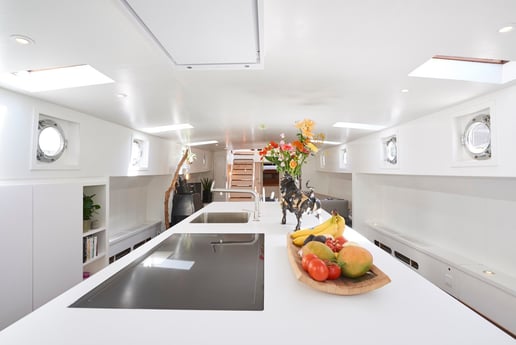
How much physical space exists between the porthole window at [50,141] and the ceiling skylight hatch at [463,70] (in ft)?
10.8

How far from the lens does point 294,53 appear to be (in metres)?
1.47

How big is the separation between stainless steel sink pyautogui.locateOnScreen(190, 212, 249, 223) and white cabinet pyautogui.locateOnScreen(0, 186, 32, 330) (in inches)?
51.3

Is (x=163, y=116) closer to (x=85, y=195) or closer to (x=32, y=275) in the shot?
(x=85, y=195)

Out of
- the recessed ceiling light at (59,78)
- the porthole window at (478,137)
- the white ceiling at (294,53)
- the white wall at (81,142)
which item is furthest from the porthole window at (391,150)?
the white wall at (81,142)

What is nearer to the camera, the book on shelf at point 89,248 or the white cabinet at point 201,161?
the book on shelf at point 89,248

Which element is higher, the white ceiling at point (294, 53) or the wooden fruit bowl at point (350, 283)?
the white ceiling at point (294, 53)

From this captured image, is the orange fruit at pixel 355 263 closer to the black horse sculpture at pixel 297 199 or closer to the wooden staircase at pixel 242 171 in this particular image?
the black horse sculpture at pixel 297 199

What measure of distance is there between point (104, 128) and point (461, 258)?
4.74 meters

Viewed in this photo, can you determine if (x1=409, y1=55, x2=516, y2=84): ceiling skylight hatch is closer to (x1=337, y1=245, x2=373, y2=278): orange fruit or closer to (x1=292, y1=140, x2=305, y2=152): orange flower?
(x1=292, y1=140, x2=305, y2=152): orange flower

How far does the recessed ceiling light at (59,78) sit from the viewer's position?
1.88 meters

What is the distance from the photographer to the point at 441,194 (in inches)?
131

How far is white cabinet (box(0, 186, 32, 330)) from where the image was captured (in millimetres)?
1773

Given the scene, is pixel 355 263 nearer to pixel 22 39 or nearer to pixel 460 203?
pixel 22 39

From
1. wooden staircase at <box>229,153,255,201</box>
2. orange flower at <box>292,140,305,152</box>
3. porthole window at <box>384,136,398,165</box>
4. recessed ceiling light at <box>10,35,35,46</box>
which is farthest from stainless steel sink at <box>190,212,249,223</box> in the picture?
wooden staircase at <box>229,153,255,201</box>
